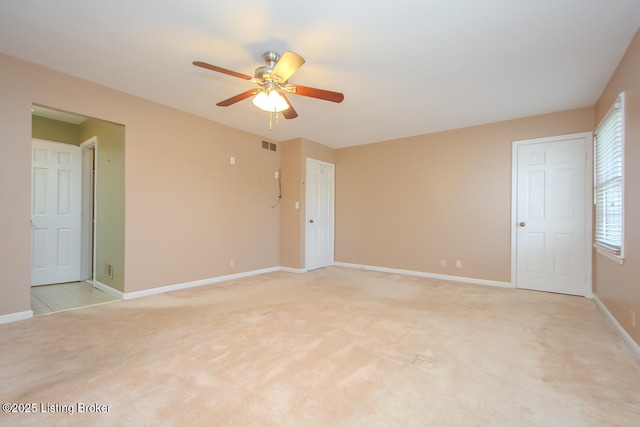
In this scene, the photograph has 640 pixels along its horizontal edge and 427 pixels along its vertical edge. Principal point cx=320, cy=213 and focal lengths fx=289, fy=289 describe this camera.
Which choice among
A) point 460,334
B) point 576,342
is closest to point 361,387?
point 460,334

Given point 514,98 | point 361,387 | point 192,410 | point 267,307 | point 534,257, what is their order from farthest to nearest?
point 534,257 < point 514,98 < point 267,307 < point 361,387 < point 192,410

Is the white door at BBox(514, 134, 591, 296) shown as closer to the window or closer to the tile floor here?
the window

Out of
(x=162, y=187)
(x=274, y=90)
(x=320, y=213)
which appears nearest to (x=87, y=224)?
(x=162, y=187)

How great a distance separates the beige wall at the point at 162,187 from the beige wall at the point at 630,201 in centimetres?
472

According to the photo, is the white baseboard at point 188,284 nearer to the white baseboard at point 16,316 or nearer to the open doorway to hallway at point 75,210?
the open doorway to hallway at point 75,210

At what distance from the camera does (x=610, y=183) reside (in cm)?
302

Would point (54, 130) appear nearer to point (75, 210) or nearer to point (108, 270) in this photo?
point (75, 210)

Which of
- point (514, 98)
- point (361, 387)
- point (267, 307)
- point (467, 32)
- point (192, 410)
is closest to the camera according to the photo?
point (192, 410)

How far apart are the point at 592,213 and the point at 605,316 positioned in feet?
4.63

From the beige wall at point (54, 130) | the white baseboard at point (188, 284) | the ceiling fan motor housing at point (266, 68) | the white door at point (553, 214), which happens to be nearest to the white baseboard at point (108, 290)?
the white baseboard at point (188, 284)

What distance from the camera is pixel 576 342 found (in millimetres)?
2494

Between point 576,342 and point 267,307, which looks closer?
point 576,342

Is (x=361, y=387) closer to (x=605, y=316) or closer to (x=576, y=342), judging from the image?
(x=576, y=342)

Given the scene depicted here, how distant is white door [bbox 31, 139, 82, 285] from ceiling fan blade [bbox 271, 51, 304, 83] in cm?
410
